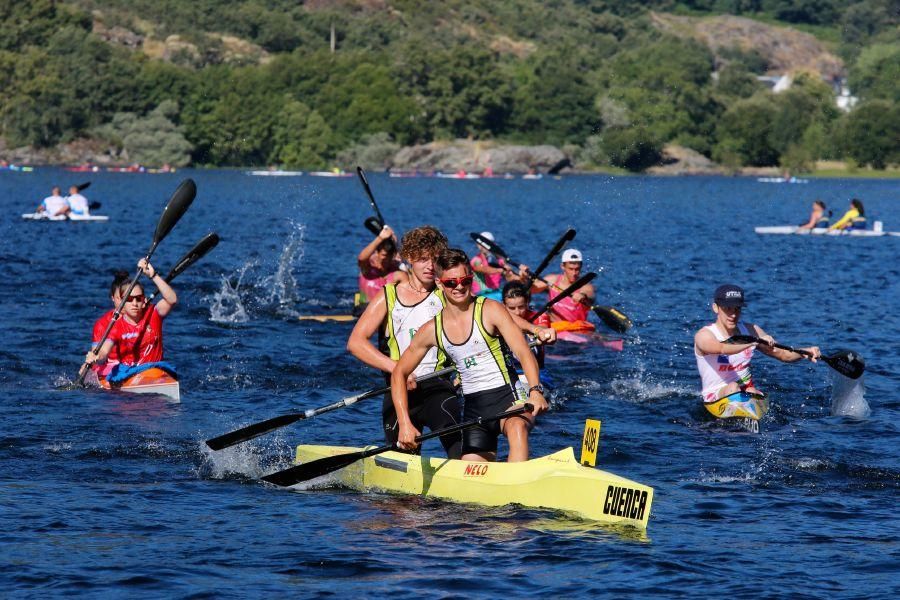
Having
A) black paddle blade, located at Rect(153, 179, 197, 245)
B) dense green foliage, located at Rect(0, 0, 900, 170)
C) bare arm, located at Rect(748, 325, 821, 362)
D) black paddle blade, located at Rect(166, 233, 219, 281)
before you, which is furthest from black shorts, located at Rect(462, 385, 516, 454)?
dense green foliage, located at Rect(0, 0, 900, 170)

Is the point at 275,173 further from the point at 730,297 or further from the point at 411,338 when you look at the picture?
the point at 411,338

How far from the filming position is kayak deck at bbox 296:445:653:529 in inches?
418

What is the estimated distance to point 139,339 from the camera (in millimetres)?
16109

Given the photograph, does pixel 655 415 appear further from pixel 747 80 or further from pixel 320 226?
pixel 747 80

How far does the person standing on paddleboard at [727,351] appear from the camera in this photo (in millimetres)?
14383

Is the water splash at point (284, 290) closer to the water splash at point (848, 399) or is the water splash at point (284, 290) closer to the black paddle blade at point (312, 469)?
the water splash at point (848, 399)

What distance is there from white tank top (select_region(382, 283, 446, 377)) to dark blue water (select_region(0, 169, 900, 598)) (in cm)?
125

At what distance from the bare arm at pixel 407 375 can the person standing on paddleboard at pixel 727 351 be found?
4.74 meters

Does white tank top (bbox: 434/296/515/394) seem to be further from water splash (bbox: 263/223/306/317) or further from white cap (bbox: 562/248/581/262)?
water splash (bbox: 263/223/306/317)

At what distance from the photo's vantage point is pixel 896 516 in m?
11.4

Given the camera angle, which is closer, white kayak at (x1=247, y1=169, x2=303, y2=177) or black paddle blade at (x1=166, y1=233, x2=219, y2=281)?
black paddle blade at (x1=166, y1=233, x2=219, y2=281)

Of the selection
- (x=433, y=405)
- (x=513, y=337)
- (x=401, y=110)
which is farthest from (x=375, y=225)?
(x=401, y=110)

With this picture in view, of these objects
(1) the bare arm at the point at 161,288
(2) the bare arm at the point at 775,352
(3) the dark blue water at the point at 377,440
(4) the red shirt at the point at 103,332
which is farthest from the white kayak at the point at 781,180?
(1) the bare arm at the point at 161,288

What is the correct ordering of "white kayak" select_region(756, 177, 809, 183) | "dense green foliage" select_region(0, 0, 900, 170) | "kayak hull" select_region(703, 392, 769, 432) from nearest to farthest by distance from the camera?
1. "kayak hull" select_region(703, 392, 769, 432)
2. "white kayak" select_region(756, 177, 809, 183)
3. "dense green foliage" select_region(0, 0, 900, 170)
